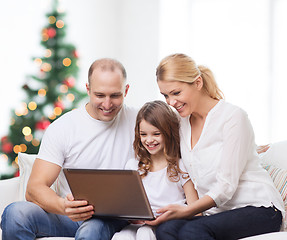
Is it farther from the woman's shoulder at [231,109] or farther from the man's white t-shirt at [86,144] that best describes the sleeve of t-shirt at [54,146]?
the woman's shoulder at [231,109]

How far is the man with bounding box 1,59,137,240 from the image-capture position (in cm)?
198

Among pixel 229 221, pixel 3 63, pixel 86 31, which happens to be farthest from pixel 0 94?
pixel 229 221

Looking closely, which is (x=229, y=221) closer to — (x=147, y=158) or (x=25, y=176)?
(x=147, y=158)

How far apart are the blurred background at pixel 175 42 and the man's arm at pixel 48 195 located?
2.18m

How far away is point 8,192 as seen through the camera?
2.51 metres

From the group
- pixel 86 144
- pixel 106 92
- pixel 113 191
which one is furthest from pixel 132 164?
pixel 113 191

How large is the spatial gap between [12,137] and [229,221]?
2.63m

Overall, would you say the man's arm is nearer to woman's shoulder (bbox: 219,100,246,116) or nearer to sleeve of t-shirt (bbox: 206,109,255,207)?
sleeve of t-shirt (bbox: 206,109,255,207)

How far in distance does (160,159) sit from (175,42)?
2858mm

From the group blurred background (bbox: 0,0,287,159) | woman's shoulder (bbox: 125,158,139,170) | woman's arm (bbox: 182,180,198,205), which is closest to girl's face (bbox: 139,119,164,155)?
woman's shoulder (bbox: 125,158,139,170)

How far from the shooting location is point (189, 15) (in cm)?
484

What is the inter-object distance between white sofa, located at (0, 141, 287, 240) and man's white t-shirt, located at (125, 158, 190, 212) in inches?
17.2

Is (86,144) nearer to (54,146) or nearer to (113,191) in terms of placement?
(54,146)

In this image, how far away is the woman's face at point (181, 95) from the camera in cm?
189
